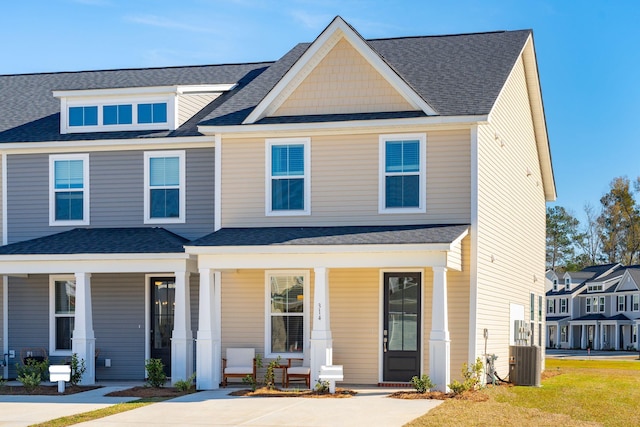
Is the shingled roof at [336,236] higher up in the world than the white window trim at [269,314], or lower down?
higher up

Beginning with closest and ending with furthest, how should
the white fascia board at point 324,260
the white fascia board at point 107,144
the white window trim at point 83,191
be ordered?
the white fascia board at point 324,260, the white fascia board at point 107,144, the white window trim at point 83,191

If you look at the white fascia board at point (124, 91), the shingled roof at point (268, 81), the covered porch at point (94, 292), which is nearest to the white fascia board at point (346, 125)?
the shingled roof at point (268, 81)

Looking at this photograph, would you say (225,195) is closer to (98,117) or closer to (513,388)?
(98,117)

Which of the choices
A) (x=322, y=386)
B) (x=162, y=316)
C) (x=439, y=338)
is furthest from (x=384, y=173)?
(x=162, y=316)

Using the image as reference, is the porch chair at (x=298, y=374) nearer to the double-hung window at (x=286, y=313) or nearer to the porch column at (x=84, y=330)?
the double-hung window at (x=286, y=313)

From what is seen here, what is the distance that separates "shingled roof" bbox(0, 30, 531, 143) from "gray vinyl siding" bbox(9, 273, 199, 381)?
3819 mm

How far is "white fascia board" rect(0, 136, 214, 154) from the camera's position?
24.5 metres

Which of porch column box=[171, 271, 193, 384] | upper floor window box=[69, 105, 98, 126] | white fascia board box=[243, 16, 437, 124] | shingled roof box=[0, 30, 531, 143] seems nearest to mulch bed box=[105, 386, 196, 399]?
porch column box=[171, 271, 193, 384]

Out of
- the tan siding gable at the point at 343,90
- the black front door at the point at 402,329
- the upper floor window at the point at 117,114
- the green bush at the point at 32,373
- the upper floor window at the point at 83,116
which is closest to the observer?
the green bush at the point at 32,373

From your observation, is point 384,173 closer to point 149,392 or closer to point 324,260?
point 324,260

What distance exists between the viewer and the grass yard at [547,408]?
16.7 m

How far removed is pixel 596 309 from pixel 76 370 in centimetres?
7067

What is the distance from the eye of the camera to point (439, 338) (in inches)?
813

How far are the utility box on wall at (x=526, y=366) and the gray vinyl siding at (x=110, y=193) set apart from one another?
8.38m
